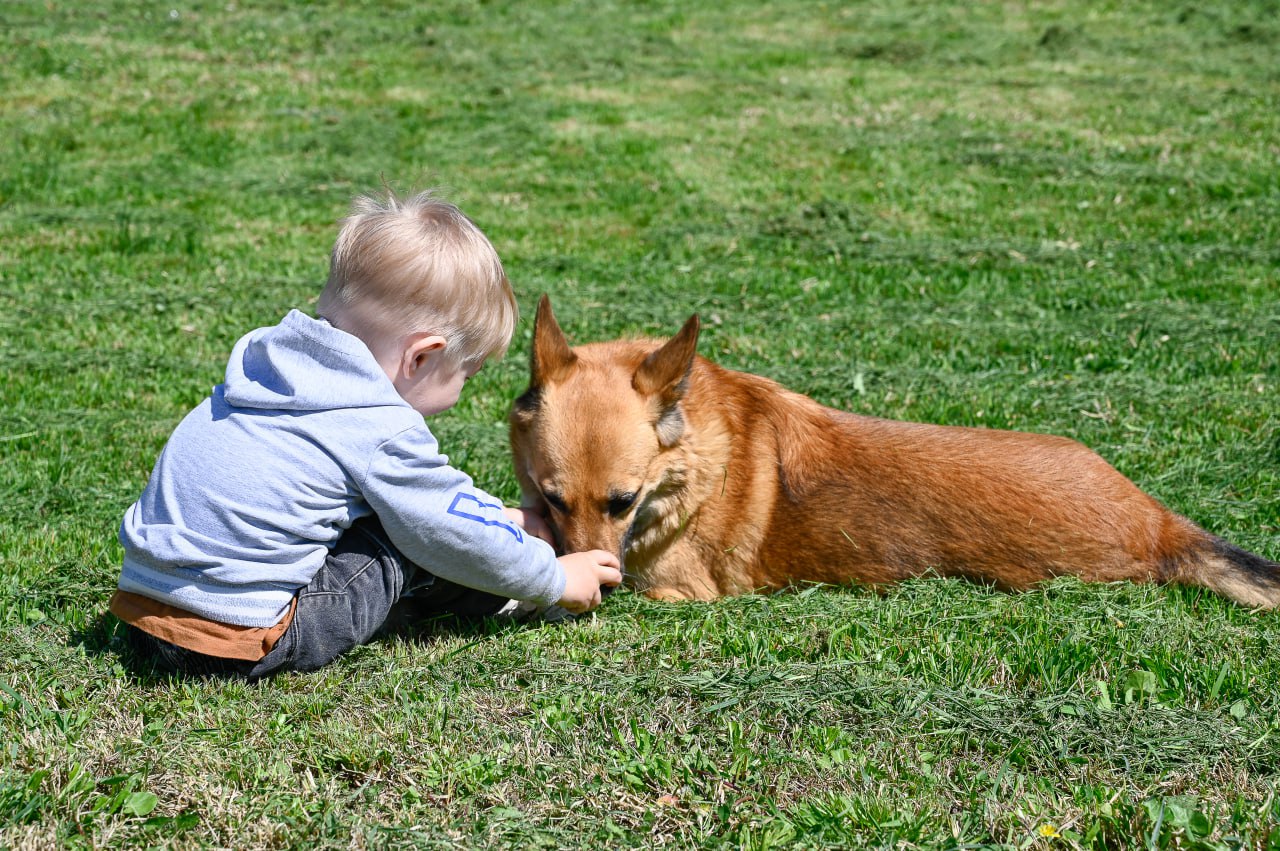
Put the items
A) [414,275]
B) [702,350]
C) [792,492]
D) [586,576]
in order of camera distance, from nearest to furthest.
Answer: [414,275] → [586,576] → [792,492] → [702,350]

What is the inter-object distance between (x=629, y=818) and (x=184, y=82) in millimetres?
13766

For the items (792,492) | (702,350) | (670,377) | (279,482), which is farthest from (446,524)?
(702,350)

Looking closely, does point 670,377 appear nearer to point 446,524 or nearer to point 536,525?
point 536,525

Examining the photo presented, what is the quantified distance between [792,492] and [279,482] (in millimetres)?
2098

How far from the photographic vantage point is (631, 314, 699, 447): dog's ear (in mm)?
4020

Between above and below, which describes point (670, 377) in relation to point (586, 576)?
above

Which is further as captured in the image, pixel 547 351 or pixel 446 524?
pixel 547 351

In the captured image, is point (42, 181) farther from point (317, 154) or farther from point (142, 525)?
point (142, 525)

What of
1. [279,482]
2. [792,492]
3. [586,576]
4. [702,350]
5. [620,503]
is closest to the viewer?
[279,482]

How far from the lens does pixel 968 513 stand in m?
4.20

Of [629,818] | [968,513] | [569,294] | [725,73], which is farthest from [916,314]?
[725,73]

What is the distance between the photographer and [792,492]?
4438 mm

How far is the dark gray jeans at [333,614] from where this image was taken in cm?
334

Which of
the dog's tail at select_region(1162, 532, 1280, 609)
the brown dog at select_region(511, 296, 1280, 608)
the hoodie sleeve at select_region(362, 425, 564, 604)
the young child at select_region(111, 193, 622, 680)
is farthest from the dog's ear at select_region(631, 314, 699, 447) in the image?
the dog's tail at select_region(1162, 532, 1280, 609)
